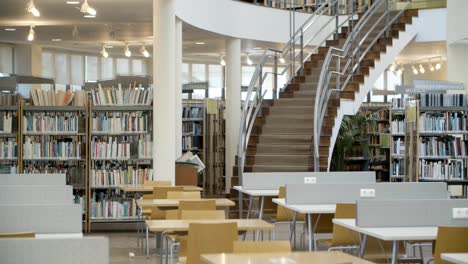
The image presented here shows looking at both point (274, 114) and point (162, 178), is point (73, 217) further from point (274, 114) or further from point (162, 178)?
point (274, 114)

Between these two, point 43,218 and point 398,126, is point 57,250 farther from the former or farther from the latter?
point 398,126

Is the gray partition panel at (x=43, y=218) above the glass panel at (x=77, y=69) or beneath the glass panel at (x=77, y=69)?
beneath

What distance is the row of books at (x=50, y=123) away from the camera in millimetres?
13812

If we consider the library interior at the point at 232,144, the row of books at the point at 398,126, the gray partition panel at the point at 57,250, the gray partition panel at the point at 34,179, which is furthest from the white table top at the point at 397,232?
the row of books at the point at 398,126

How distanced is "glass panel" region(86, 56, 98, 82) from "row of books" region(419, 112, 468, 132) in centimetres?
1387

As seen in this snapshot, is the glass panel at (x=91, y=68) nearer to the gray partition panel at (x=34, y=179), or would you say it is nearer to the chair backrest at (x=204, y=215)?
the gray partition panel at (x=34, y=179)

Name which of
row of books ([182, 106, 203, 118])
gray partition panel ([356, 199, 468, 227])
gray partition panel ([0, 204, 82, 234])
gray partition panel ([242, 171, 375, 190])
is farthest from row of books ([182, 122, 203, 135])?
gray partition panel ([0, 204, 82, 234])

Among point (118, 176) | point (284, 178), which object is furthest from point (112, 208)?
point (284, 178)

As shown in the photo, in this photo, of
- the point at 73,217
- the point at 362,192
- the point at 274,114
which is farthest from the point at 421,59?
the point at 73,217

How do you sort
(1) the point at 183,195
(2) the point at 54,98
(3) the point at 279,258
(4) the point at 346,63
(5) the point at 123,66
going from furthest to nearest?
1. (5) the point at 123,66
2. (4) the point at 346,63
3. (2) the point at 54,98
4. (1) the point at 183,195
5. (3) the point at 279,258

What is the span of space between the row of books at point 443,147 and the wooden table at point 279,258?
10219mm

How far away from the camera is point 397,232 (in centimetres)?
714

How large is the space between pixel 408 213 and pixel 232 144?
1198cm

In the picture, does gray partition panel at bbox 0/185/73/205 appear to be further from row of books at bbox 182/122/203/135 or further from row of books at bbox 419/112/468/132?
row of books at bbox 182/122/203/135
